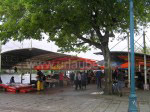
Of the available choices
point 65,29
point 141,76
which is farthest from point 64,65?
point 65,29

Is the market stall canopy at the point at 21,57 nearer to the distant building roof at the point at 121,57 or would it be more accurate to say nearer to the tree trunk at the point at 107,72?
the distant building roof at the point at 121,57

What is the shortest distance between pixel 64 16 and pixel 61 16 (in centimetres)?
19

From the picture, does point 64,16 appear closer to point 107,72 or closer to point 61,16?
point 61,16

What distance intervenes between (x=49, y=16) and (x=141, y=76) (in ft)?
39.6

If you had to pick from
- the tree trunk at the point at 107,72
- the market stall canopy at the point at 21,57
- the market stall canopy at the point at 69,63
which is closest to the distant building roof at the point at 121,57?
the market stall canopy at the point at 69,63

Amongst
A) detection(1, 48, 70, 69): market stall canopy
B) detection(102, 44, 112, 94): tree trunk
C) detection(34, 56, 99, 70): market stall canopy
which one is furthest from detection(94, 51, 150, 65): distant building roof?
detection(102, 44, 112, 94): tree trunk

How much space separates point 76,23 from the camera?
14.9 metres

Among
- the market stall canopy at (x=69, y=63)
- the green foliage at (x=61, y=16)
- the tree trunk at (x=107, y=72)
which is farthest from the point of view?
the market stall canopy at (x=69, y=63)

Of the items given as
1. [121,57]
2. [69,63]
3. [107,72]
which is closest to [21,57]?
[69,63]

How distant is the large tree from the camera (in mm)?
13043

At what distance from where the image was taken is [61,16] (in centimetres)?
1388

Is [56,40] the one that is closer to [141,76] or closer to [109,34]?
[109,34]

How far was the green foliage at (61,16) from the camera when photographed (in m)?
13.0

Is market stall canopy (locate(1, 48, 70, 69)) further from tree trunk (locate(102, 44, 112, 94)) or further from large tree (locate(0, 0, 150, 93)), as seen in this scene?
tree trunk (locate(102, 44, 112, 94))
